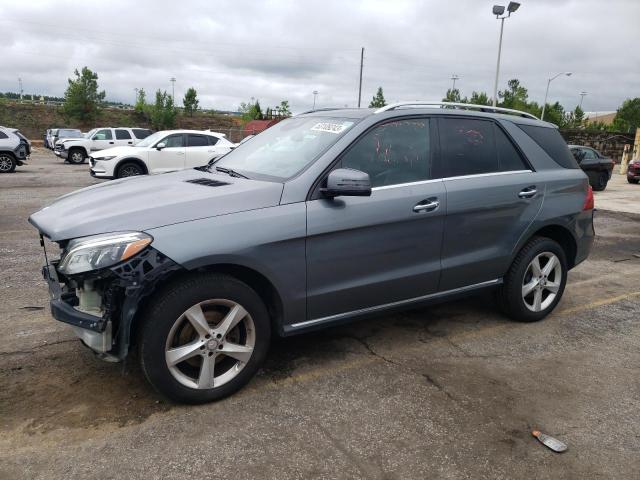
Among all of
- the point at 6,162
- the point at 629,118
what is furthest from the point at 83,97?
the point at 629,118

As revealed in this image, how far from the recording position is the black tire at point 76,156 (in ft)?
80.8

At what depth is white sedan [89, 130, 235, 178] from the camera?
1391 cm

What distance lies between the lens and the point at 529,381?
11.5ft

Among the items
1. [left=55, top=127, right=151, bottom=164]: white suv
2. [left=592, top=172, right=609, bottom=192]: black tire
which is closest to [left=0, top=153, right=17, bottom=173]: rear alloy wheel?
[left=55, top=127, right=151, bottom=164]: white suv

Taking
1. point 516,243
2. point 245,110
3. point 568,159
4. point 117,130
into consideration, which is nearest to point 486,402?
Result: point 516,243

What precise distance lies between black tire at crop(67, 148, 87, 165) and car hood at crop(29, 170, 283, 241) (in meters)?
23.7

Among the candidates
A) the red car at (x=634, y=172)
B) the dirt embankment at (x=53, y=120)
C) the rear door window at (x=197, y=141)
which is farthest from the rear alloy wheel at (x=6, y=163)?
the dirt embankment at (x=53, y=120)

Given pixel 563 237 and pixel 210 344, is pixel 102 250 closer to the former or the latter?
pixel 210 344

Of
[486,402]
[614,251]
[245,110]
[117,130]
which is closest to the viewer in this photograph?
[486,402]

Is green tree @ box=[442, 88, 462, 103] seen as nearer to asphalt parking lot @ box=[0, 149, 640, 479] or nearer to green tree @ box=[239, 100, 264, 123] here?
green tree @ box=[239, 100, 264, 123]

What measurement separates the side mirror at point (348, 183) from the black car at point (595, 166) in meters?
16.6

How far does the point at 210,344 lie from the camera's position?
2973 mm

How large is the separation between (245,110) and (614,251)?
3202 inches

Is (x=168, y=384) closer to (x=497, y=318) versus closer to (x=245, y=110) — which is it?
(x=497, y=318)
